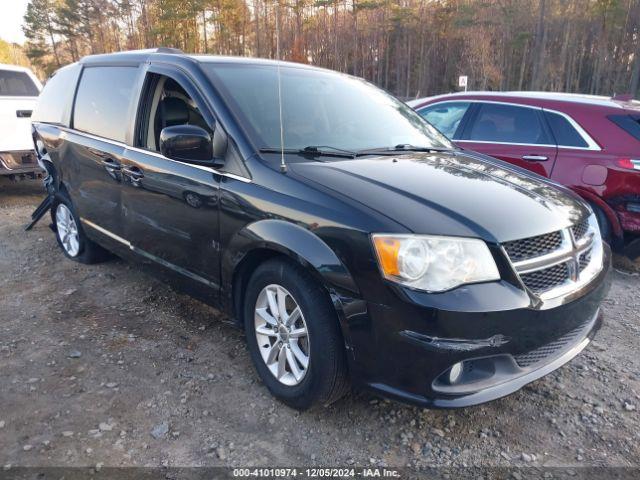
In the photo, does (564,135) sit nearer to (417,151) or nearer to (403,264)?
(417,151)

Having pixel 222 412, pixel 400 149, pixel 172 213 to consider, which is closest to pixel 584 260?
pixel 400 149

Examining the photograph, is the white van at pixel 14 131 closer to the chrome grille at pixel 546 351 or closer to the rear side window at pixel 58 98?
the rear side window at pixel 58 98

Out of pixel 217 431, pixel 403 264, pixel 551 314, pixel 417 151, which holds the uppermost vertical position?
pixel 417 151

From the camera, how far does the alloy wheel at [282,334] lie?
251cm

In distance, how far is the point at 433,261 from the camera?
2.06 metres

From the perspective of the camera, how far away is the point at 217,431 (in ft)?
8.14

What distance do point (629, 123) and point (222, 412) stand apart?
4.33m

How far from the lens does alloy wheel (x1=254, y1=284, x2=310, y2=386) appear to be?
251 centimetres

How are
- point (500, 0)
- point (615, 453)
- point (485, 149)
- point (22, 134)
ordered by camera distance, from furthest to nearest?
point (500, 0)
point (22, 134)
point (485, 149)
point (615, 453)

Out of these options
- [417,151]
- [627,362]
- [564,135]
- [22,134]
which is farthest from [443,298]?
[22,134]

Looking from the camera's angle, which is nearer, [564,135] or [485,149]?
[564,135]

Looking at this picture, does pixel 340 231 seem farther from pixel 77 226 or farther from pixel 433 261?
pixel 77 226

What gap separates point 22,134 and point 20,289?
13.4 feet

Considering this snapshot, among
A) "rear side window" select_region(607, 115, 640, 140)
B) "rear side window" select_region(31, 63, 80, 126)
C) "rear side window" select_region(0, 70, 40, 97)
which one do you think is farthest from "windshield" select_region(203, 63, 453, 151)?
"rear side window" select_region(0, 70, 40, 97)
